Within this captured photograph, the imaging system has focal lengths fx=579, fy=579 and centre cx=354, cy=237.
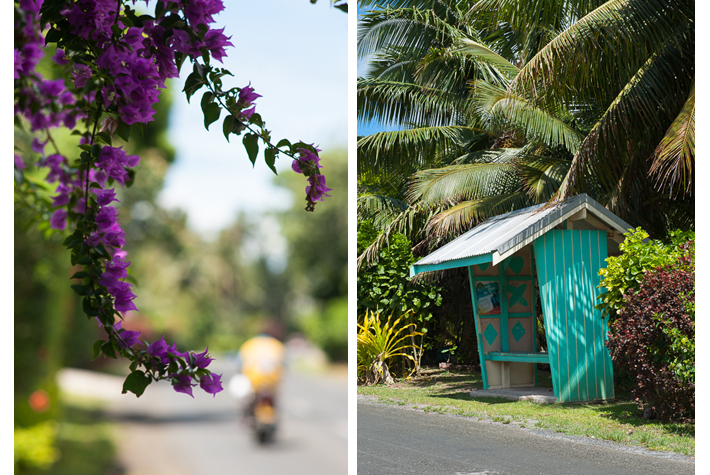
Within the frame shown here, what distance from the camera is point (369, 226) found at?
6777mm

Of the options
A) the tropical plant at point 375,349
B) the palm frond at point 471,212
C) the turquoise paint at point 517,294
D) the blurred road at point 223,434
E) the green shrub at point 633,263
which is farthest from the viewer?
the palm frond at point 471,212

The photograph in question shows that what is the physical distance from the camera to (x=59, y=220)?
82 centimetres

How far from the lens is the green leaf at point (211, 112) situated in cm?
82

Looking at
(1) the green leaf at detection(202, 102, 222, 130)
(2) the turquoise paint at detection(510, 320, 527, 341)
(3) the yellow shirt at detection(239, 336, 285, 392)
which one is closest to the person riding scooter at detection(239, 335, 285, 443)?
(3) the yellow shirt at detection(239, 336, 285, 392)

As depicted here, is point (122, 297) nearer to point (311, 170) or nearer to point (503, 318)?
point (311, 170)

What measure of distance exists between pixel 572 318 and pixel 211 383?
13.1 feet

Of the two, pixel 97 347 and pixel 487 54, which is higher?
pixel 487 54

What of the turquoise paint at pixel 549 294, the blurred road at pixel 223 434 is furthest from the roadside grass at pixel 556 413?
the blurred road at pixel 223 434

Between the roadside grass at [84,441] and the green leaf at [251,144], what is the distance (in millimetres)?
1497

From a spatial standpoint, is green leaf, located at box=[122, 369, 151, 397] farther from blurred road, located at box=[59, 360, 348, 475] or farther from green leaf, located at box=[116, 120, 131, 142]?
blurred road, located at box=[59, 360, 348, 475]

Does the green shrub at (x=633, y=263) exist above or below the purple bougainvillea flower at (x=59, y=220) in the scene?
above

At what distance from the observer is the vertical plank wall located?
14.1ft

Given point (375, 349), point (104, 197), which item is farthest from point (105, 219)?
point (375, 349)

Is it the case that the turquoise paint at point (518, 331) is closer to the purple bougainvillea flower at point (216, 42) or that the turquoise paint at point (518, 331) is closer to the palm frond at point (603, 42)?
the palm frond at point (603, 42)
